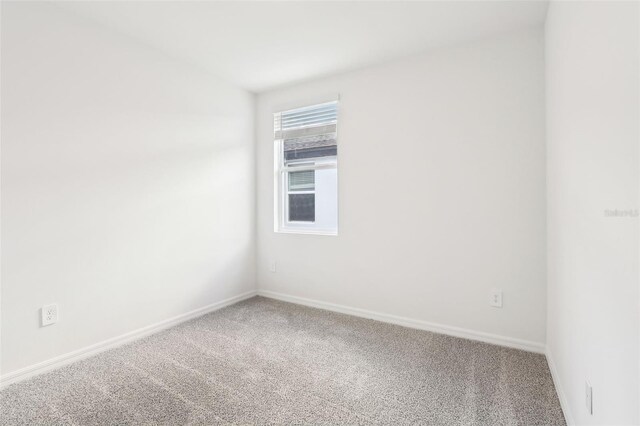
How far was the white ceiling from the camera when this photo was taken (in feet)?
6.90

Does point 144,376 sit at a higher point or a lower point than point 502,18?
lower

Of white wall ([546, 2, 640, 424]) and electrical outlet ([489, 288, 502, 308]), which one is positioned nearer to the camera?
white wall ([546, 2, 640, 424])

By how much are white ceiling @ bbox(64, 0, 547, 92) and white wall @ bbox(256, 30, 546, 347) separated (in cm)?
23

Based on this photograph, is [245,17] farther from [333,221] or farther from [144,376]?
[144,376]

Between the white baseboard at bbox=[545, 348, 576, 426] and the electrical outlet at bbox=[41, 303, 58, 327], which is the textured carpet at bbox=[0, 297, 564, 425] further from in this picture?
the electrical outlet at bbox=[41, 303, 58, 327]

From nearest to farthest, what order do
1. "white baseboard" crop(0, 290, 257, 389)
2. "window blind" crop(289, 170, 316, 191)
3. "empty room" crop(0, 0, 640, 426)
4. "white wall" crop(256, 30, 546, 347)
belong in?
1. "empty room" crop(0, 0, 640, 426)
2. "white baseboard" crop(0, 290, 257, 389)
3. "white wall" crop(256, 30, 546, 347)
4. "window blind" crop(289, 170, 316, 191)

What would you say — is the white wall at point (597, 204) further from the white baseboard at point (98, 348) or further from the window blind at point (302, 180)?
the white baseboard at point (98, 348)

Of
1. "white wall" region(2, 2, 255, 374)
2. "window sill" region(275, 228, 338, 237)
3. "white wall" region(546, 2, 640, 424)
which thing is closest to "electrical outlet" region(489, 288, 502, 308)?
"white wall" region(546, 2, 640, 424)

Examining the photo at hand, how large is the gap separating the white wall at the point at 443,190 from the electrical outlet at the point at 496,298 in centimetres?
4

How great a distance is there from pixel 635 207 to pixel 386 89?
233 centimetres

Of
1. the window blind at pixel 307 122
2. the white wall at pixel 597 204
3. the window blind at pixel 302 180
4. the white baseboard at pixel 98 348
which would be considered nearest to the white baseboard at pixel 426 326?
the white wall at pixel 597 204

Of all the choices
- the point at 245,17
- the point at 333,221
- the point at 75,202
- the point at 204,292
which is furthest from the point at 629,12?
the point at 204,292

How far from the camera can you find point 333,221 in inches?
131

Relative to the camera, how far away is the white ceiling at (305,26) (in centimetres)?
210
